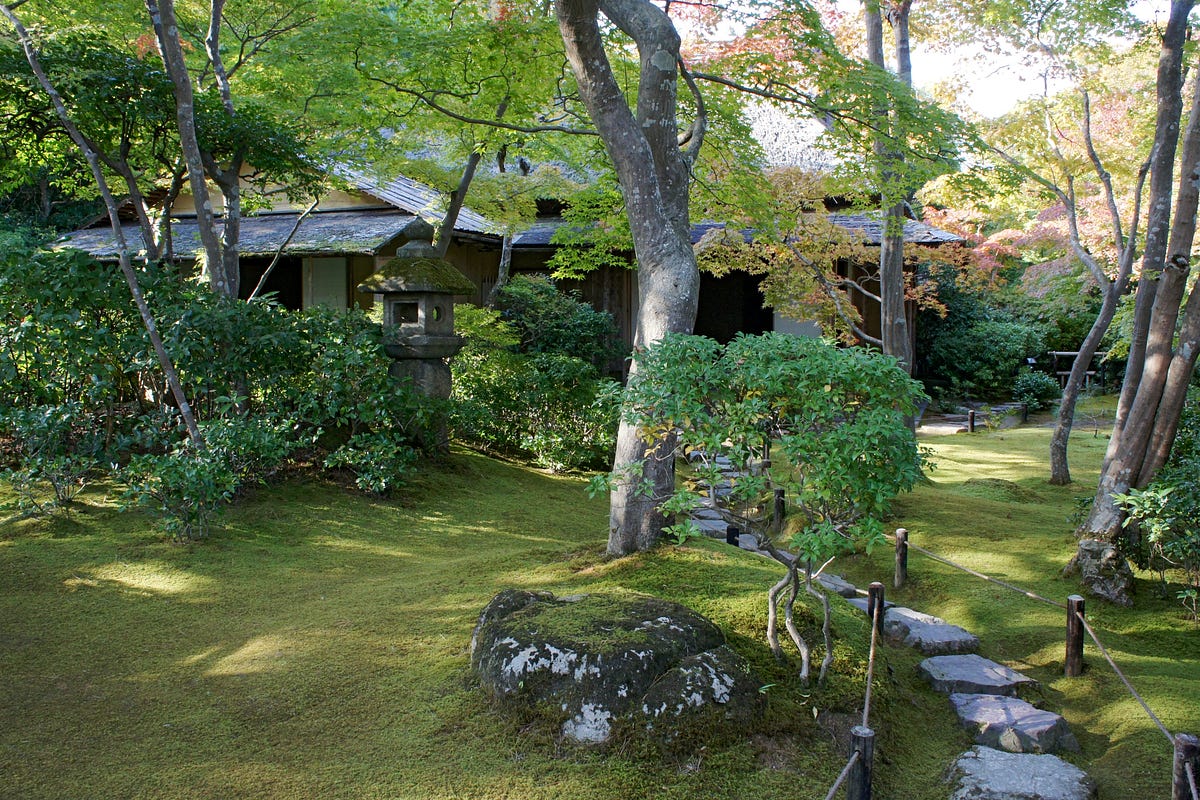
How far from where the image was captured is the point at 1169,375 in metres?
6.46

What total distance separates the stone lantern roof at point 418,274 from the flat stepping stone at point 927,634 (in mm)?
5995

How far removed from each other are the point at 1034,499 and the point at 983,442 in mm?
4859

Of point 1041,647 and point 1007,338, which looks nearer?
point 1041,647

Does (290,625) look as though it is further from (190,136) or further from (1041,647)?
(1041,647)

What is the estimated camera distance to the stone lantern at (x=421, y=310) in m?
9.55

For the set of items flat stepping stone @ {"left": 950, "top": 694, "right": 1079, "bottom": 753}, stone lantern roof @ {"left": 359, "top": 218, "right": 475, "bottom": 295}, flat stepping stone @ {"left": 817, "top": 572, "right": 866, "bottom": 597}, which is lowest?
flat stepping stone @ {"left": 950, "top": 694, "right": 1079, "bottom": 753}

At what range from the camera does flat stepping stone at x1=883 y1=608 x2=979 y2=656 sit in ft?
17.8

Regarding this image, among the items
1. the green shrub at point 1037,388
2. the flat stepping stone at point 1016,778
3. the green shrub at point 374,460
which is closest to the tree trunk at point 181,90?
the green shrub at point 374,460

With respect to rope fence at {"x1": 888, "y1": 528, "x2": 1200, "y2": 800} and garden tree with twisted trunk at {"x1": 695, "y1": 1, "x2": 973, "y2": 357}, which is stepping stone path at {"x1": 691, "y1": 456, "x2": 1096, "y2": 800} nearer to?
rope fence at {"x1": 888, "y1": 528, "x2": 1200, "y2": 800}

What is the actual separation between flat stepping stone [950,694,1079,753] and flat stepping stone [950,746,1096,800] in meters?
0.21

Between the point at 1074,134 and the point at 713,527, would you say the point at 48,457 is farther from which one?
the point at 1074,134

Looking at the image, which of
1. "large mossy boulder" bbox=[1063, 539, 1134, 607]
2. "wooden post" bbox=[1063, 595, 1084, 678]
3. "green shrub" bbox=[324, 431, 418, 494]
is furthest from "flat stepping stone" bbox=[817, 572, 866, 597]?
"green shrub" bbox=[324, 431, 418, 494]

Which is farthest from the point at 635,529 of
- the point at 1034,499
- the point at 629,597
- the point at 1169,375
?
the point at 1034,499

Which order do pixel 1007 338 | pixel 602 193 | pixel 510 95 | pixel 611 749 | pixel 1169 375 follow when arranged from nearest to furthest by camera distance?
pixel 611 749 → pixel 1169 375 → pixel 510 95 → pixel 602 193 → pixel 1007 338
